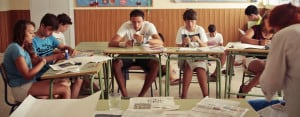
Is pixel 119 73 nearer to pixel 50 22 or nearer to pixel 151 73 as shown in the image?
pixel 151 73

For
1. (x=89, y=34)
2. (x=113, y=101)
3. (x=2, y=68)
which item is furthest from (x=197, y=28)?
(x=89, y=34)

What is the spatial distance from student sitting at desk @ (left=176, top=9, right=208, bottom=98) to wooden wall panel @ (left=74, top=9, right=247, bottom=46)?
270cm

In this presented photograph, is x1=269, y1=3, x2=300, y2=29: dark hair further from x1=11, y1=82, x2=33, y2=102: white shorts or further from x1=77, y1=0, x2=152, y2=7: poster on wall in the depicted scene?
x1=77, y1=0, x2=152, y2=7: poster on wall

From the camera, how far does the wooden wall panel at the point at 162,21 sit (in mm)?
6852

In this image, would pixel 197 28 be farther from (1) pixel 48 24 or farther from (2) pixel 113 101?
(2) pixel 113 101

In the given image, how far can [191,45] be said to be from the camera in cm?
393

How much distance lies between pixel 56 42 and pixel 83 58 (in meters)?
0.72

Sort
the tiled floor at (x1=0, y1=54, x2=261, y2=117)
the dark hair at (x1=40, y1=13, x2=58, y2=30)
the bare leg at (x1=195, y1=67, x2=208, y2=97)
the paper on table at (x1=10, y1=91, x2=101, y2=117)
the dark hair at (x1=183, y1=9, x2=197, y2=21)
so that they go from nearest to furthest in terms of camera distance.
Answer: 1. the paper on table at (x1=10, y1=91, x2=101, y2=117)
2. the dark hair at (x1=40, y1=13, x2=58, y2=30)
3. the bare leg at (x1=195, y1=67, x2=208, y2=97)
4. the dark hair at (x1=183, y1=9, x2=197, y2=21)
5. the tiled floor at (x1=0, y1=54, x2=261, y2=117)

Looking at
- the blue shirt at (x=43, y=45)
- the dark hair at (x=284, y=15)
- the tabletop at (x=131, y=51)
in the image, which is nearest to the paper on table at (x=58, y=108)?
the dark hair at (x=284, y=15)

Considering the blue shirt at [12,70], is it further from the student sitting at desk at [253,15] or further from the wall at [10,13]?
the wall at [10,13]

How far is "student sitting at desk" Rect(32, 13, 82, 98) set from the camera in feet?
10.8

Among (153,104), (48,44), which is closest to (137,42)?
(48,44)

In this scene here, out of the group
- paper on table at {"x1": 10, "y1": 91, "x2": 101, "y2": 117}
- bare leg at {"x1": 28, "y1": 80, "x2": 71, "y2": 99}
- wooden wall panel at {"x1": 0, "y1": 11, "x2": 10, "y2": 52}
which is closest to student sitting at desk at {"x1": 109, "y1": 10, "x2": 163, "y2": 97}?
bare leg at {"x1": 28, "y1": 80, "x2": 71, "y2": 99}

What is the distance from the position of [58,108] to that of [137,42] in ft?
8.86
